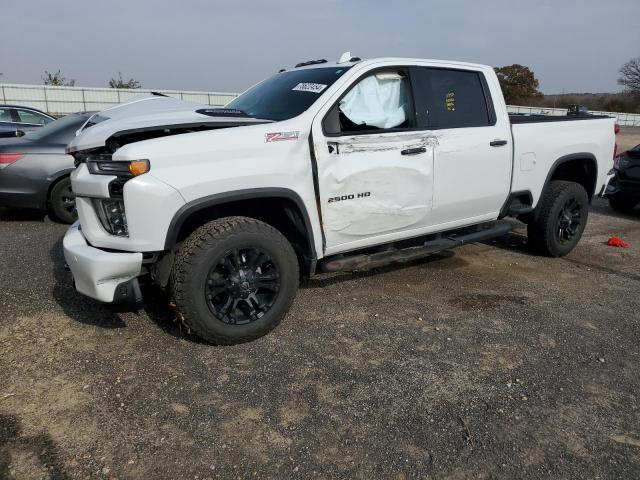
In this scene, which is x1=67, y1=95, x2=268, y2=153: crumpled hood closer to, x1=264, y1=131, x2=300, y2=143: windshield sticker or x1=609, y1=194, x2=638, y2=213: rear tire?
x1=264, y1=131, x2=300, y2=143: windshield sticker

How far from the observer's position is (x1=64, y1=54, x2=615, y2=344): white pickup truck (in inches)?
119

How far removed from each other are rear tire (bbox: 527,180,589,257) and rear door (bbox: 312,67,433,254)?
187cm

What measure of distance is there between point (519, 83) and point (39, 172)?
55.2 metres

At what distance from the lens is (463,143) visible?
4.28 m

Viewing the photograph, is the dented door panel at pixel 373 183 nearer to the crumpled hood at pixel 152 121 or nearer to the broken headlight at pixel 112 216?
the crumpled hood at pixel 152 121

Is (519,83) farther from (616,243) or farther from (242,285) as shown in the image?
(242,285)

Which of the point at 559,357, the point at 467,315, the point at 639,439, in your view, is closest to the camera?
the point at 639,439

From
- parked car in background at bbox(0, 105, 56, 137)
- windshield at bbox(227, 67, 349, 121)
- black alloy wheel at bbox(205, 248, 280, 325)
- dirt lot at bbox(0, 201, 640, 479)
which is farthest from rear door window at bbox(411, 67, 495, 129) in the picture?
parked car in background at bbox(0, 105, 56, 137)

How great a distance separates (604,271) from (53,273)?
5.49 meters

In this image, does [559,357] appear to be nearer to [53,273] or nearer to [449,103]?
[449,103]

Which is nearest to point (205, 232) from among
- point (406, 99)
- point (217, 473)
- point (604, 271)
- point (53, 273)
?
point (217, 473)

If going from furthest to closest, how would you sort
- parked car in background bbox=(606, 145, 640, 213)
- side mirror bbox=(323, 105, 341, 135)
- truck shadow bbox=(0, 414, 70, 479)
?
1. parked car in background bbox=(606, 145, 640, 213)
2. side mirror bbox=(323, 105, 341, 135)
3. truck shadow bbox=(0, 414, 70, 479)

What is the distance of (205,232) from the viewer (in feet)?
10.4

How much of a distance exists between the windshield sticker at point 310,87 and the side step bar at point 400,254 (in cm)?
126
